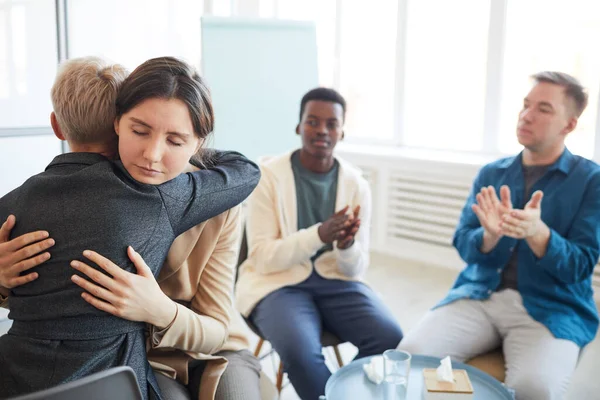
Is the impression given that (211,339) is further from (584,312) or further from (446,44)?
(446,44)

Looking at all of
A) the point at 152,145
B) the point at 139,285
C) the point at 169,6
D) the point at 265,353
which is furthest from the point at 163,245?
the point at 169,6

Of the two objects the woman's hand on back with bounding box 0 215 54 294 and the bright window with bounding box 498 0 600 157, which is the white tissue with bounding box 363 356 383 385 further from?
the bright window with bounding box 498 0 600 157

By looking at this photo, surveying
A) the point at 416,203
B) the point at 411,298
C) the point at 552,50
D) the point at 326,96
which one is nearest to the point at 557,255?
the point at 326,96

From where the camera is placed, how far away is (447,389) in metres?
1.42

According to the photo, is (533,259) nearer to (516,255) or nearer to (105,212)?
(516,255)

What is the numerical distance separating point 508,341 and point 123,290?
1.28 meters

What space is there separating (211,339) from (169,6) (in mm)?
3052

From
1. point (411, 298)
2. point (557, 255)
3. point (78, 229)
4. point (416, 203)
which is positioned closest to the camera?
point (78, 229)

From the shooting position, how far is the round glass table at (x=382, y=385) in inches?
57.3

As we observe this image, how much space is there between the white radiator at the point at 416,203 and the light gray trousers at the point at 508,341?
2110 millimetres

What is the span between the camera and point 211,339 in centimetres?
130

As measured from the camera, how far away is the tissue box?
140 centimetres

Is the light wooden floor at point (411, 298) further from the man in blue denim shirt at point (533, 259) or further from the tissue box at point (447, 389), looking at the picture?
the tissue box at point (447, 389)

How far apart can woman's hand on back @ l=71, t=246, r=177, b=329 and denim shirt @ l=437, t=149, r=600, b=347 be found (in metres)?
1.23
